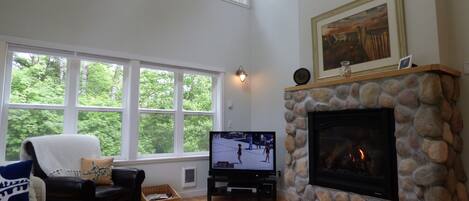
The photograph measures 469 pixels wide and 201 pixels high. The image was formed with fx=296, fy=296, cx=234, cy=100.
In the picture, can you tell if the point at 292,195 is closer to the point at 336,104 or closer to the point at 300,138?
the point at 300,138

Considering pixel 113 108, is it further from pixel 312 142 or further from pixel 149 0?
pixel 312 142

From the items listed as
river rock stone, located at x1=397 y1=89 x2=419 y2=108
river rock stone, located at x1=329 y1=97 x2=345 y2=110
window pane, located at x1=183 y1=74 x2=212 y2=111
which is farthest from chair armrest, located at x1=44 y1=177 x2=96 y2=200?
river rock stone, located at x1=397 y1=89 x2=419 y2=108

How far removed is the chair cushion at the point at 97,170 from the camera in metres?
3.17

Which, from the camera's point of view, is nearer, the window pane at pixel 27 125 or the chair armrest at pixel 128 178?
the chair armrest at pixel 128 178

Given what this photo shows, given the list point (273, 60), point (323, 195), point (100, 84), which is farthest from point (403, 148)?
point (100, 84)

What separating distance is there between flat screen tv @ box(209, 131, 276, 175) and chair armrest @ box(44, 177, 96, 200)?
177cm

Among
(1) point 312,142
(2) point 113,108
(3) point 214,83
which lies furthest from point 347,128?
(2) point 113,108

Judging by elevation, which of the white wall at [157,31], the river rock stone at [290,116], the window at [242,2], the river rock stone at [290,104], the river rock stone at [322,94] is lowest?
the river rock stone at [290,116]

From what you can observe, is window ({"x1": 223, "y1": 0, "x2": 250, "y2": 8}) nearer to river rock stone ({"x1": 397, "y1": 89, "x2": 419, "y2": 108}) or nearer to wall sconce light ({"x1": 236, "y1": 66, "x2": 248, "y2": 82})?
wall sconce light ({"x1": 236, "y1": 66, "x2": 248, "y2": 82})

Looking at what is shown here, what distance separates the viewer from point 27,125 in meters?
3.39

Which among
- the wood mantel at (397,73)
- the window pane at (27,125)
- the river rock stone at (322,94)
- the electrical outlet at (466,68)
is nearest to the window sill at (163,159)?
the window pane at (27,125)

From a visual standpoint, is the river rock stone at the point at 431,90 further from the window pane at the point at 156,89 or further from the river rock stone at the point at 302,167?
the window pane at the point at 156,89

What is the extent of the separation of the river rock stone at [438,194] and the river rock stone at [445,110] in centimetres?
59

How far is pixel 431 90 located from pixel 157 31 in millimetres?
3412
